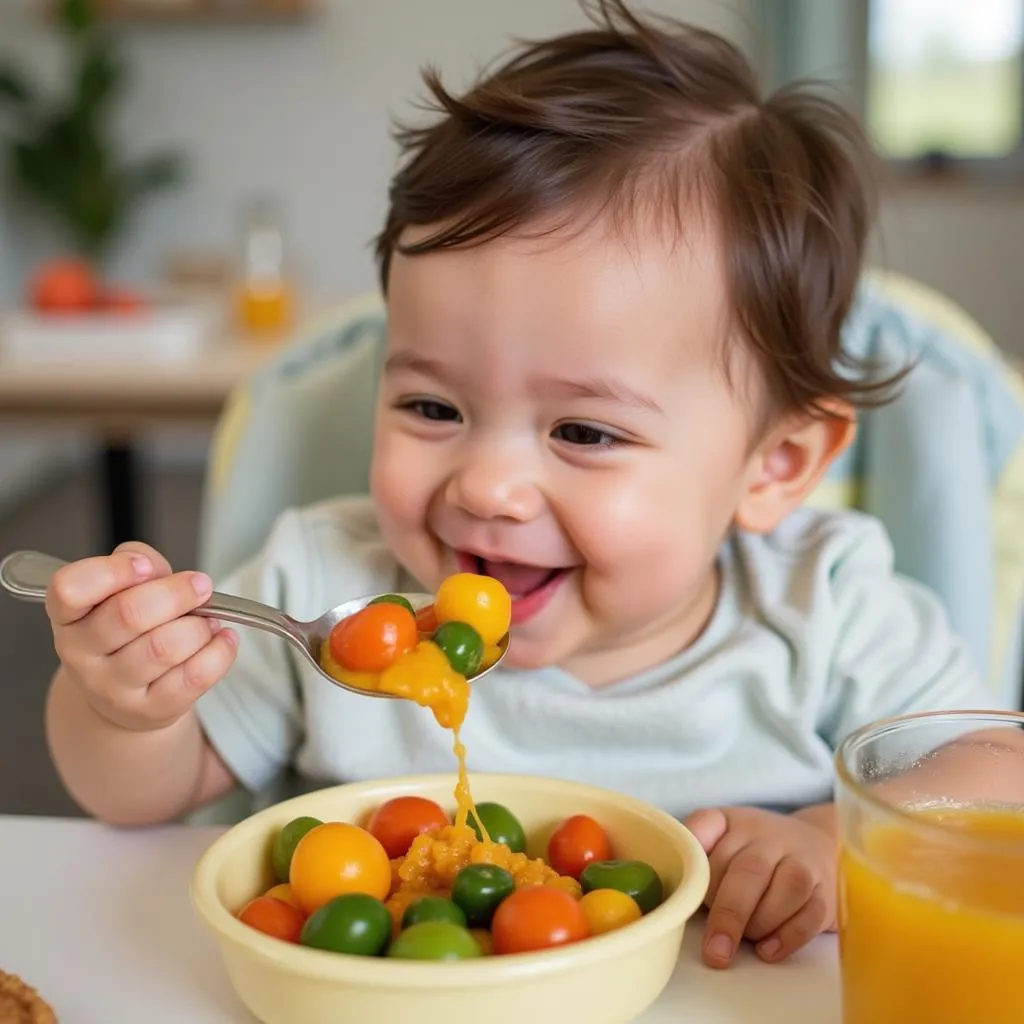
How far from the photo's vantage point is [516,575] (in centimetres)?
106

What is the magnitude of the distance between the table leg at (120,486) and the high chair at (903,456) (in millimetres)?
1496

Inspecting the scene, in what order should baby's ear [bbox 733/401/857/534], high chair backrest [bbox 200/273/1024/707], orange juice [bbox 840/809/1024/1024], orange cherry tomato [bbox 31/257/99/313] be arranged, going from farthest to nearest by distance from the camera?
1. orange cherry tomato [bbox 31/257/99/313]
2. high chair backrest [bbox 200/273/1024/707]
3. baby's ear [bbox 733/401/857/534]
4. orange juice [bbox 840/809/1024/1024]

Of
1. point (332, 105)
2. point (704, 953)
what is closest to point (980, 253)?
point (332, 105)

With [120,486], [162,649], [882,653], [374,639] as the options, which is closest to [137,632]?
[162,649]

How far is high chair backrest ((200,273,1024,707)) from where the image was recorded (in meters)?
1.31

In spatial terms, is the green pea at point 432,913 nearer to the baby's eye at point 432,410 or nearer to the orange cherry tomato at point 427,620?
the orange cherry tomato at point 427,620

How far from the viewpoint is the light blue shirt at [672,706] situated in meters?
1.10

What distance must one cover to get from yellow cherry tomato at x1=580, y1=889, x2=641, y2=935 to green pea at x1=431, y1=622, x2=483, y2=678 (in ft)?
0.51

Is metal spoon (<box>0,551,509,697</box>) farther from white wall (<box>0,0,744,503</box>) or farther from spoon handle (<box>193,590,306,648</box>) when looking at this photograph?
white wall (<box>0,0,744,503</box>)

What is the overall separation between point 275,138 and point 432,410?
15.4 feet

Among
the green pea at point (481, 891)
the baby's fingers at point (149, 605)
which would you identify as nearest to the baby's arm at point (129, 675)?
the baby's fingers at point (149, 605)

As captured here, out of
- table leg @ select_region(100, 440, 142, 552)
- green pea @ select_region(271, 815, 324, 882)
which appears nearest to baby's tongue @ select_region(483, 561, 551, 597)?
green pea @ select_region(271, 815, 324, 882)

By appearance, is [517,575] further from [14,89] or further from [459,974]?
[14,89]

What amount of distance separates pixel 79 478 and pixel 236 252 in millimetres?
1085
